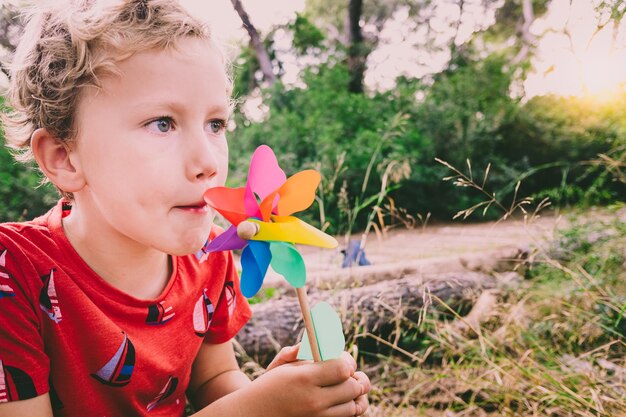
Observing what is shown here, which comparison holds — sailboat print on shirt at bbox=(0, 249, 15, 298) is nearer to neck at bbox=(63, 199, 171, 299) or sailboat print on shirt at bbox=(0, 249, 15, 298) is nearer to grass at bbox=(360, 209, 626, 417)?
neck at bbox=(63, 199, 171, 299)

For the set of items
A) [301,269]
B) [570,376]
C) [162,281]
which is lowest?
[570,376]

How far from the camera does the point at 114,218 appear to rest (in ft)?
2.65

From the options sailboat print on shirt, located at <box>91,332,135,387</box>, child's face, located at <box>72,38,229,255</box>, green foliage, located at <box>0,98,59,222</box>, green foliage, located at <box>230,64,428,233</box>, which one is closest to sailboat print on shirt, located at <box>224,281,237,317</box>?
sailboat print on shirt, located at <box>91,332,135,387</box>

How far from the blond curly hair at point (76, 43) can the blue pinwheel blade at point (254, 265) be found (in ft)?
1.27

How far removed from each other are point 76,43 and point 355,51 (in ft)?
25.9

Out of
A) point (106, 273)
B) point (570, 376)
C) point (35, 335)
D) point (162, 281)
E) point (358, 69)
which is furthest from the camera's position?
point (358, 69)

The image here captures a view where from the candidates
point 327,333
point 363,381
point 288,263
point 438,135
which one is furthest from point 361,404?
point 438,135

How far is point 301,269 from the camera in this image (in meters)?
0.67

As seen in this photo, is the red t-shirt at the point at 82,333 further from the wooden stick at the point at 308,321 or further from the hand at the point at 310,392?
the wooden stick at the point at 308,321

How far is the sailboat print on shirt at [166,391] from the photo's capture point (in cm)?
100

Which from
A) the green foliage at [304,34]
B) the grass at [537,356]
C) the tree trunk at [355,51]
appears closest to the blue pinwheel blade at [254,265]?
the grass at [537,356]

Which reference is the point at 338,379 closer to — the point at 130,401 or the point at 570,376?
the point at 130,401

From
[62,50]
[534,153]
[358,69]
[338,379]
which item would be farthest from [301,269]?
[358,69]

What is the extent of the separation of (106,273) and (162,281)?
0.14m
